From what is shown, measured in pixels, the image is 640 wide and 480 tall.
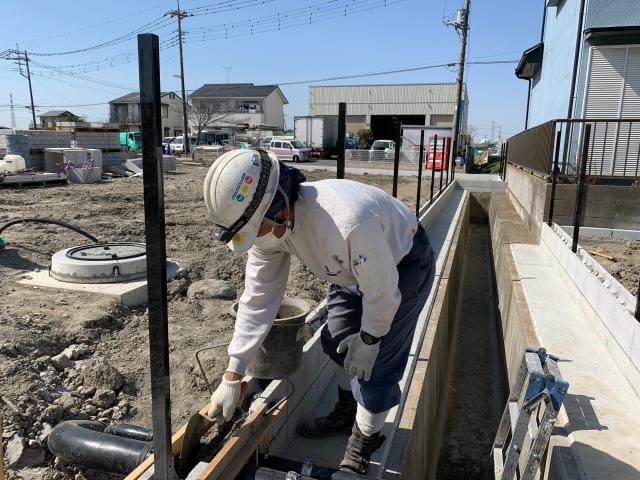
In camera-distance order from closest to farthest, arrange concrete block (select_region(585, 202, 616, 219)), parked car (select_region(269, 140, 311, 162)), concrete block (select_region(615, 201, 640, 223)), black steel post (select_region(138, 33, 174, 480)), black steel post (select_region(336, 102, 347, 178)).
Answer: black steel post (select_region(138, 33, 174, 480)) < black steel post (select_region(336, 102, 347, 178)) < concrete block (select_region(615, 201, 640, 223)) < concrete block (select_region(585, 202, 616, 219)) < parked car (select_region(269, 140, 311, 162))

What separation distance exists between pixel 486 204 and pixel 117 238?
13.6 m

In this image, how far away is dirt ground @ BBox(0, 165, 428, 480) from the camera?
311 centimetres

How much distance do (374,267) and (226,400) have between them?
1.00 meters

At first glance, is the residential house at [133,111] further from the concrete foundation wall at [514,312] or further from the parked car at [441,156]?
the concrete foundation wall at [514,312]

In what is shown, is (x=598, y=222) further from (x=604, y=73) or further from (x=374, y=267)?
(x=374, y=267)

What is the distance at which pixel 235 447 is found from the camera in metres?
2.24

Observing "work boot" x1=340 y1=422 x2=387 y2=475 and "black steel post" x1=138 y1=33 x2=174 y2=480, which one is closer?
"black steel post" x1=138 y1=33 x2=174 y2=480

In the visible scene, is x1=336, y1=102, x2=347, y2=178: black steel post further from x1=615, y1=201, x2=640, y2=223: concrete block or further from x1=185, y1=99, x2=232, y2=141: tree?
x1=185, y1=99, x2=232, y2=141: tree

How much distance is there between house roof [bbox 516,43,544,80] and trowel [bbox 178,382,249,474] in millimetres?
20300

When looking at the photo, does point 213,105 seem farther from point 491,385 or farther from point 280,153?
point 491,385

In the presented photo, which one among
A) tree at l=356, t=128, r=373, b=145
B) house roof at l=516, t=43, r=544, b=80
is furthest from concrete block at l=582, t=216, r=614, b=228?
tree at l=356, t=128, r=373, b=145

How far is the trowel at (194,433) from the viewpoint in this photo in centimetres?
224

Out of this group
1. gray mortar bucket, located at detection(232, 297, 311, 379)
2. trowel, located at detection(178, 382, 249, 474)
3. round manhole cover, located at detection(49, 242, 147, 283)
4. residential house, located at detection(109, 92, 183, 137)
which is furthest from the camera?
residential house, located at detection(109, 92, 183, 137)

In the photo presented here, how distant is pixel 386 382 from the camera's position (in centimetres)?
252
